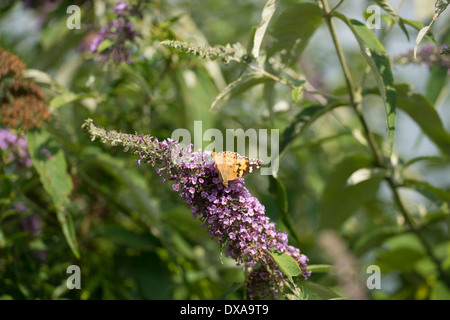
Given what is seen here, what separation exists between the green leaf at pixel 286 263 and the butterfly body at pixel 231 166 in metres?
0.15

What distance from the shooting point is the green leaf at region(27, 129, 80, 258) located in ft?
3.77

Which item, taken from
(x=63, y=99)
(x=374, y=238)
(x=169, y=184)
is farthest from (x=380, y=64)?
(x=169, y=184)

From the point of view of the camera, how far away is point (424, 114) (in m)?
1.17

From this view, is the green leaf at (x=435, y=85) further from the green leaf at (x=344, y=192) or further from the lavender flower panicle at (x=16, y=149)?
the lavender flower panicle at (x=16, y=149)

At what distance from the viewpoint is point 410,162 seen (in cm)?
125

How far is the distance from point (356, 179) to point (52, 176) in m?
0.77

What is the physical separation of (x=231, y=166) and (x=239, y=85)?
312mm

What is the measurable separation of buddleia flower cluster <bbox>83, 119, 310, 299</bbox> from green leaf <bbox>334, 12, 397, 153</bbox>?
0.29m

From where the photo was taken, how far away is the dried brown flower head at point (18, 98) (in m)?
1.19

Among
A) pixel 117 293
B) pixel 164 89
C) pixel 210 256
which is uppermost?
pixel 164 89

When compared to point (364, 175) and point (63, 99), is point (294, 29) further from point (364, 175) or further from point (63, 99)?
point (63, 99)

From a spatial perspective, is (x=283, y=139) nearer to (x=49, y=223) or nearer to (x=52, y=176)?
(x=52, y=176)
